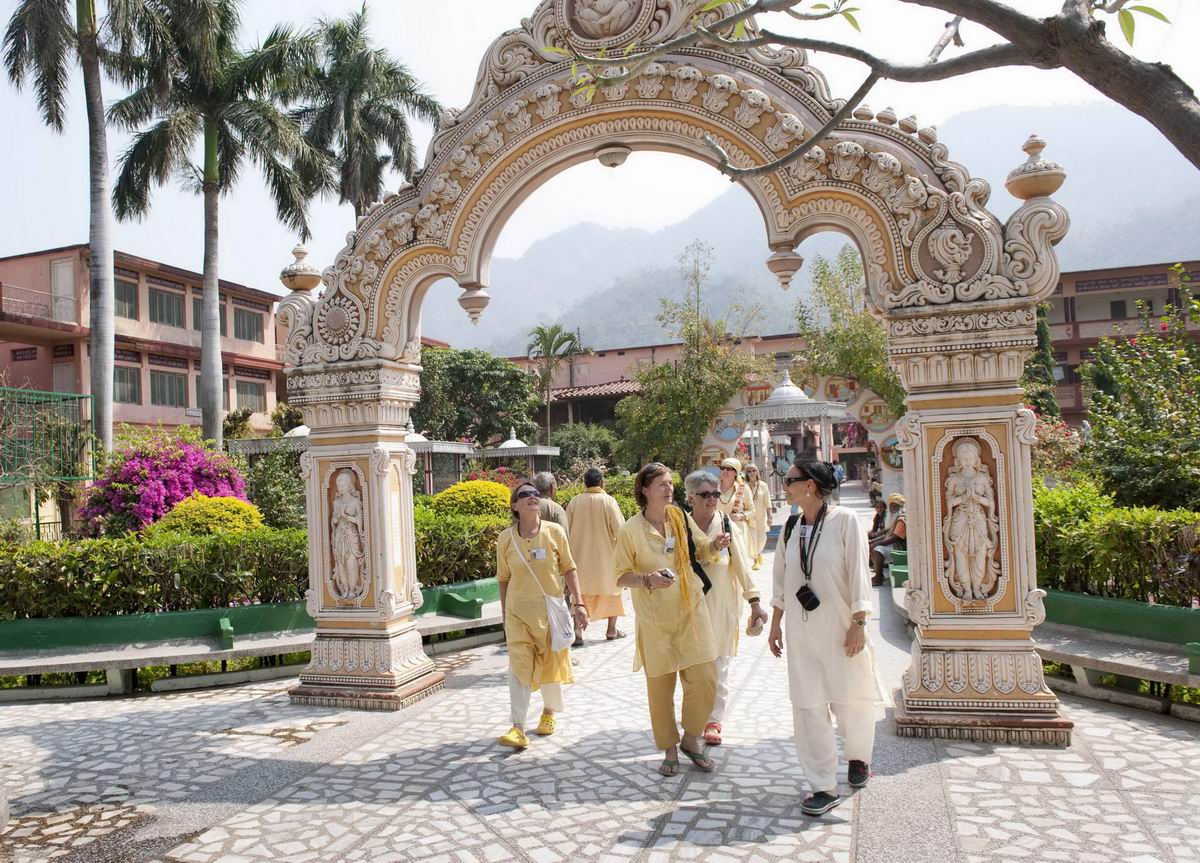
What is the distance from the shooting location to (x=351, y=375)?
653 cm

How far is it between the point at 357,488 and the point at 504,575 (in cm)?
168

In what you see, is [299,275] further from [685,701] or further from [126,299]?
[126,299]

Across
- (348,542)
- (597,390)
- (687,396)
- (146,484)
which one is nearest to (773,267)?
(348,542)

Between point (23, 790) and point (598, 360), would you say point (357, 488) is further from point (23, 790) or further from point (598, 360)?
point (598, 360)

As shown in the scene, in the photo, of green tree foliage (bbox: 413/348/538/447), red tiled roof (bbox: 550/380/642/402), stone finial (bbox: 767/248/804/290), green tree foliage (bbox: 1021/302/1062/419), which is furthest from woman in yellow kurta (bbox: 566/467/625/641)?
red tiled roof (bbox: 550/380/642/402)

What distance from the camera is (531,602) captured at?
535 centimetres

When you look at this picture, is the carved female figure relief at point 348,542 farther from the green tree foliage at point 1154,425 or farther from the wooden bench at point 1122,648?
the green tree foliage at point 1154,425

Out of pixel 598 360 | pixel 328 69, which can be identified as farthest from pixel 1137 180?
pixel 328 69

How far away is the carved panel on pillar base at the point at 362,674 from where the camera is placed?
626 cm

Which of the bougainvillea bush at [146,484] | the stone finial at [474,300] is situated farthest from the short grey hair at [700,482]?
the bougainvillea bush at [146,484]

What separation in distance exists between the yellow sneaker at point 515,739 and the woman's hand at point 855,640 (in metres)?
2.07

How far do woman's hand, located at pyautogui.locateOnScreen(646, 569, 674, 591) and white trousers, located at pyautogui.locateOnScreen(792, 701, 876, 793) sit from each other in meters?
0.88

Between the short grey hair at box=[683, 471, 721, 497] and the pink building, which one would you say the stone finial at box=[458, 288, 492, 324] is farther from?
the pink building

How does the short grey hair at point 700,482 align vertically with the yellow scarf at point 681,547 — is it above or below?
above
